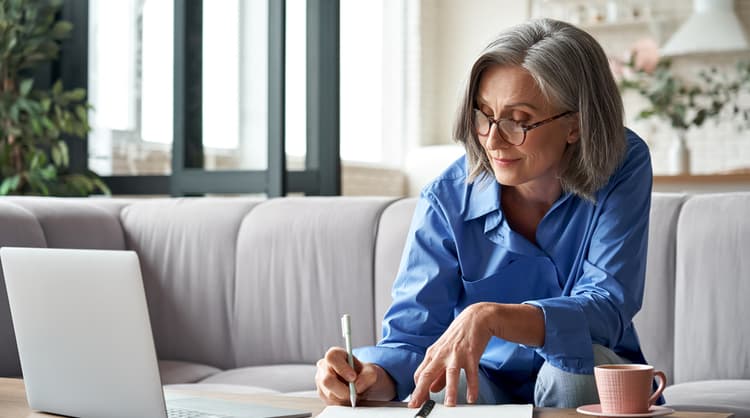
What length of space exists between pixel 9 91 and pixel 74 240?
50.6 inches

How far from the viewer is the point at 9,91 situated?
3.91 meters

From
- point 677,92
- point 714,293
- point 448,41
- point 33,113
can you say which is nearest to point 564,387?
point 714,293

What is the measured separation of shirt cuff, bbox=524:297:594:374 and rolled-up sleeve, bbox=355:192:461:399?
25 cm

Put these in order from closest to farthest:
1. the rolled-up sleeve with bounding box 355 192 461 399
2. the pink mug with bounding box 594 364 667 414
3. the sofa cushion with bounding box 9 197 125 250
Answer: the pink mug with bounding box 594 364 667 414 → the rolled-up sleeve with bounding box 355 192 461 399 → the sofa cushion with bounding box 9 197 125 250

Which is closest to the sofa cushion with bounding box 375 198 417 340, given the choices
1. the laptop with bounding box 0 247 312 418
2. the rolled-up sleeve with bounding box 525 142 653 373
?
the rolled-up sleeve with bounding box 525 142 653 373

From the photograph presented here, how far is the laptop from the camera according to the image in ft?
4.00

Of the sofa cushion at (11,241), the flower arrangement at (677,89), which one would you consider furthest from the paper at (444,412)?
the flower arrangement at (677,89)

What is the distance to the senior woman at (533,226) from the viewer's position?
157 centimetres

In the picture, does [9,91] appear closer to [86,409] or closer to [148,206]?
[148,206]

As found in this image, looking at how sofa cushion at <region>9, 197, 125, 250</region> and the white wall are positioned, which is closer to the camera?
sofa cushion at <region>9, 197, 125, 250</region>

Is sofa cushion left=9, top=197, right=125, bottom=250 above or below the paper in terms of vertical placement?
above

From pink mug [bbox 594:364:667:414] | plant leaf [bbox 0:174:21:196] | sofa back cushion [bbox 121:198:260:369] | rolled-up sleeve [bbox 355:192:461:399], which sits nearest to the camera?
pink mug [bbox 594:364:667:414]

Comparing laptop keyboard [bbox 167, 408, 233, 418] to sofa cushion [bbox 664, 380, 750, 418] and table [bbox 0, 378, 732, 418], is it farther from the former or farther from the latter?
sofa cushion [bbox 664, 380, 750, 418]

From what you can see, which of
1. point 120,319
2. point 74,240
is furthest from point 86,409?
point 74,240
